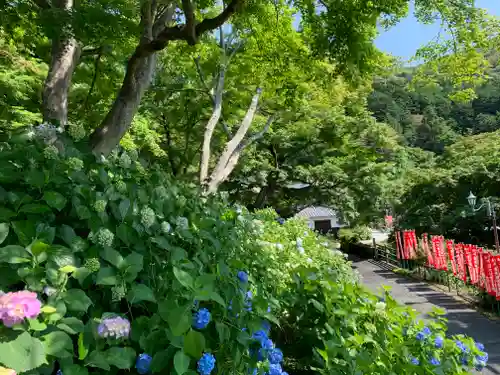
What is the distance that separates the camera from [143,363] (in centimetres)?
91

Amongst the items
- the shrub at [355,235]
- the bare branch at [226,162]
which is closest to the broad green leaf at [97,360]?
the bare branch at [226,162]

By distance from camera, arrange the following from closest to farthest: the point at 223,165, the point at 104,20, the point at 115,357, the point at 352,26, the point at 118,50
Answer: the point at 115,357, the point at 104,20, the point at 352,26, the point at 118,50, the point at 223,165

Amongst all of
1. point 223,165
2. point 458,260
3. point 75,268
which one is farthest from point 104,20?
point 458,260

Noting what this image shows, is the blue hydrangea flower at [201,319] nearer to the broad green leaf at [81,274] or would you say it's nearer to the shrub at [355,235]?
the broad green leaf at [81,274]

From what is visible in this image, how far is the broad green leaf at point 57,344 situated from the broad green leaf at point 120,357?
0.08 meters

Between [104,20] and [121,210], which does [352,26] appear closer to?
[104,20]

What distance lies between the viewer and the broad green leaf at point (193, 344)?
92 cm

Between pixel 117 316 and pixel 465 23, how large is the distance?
5.65m

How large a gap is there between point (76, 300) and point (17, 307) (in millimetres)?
167

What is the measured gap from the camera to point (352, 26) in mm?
3539

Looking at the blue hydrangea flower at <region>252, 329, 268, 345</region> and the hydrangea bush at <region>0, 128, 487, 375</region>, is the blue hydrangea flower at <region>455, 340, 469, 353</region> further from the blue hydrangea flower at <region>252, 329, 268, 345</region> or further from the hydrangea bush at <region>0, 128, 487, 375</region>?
the blue hydrangea flower at <region>252, 329, 268, 345</region>

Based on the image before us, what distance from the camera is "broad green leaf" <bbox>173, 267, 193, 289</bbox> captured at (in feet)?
3.27

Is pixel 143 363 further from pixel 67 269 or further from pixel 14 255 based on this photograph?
pixel 14 255

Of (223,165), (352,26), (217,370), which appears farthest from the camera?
(223,165)
